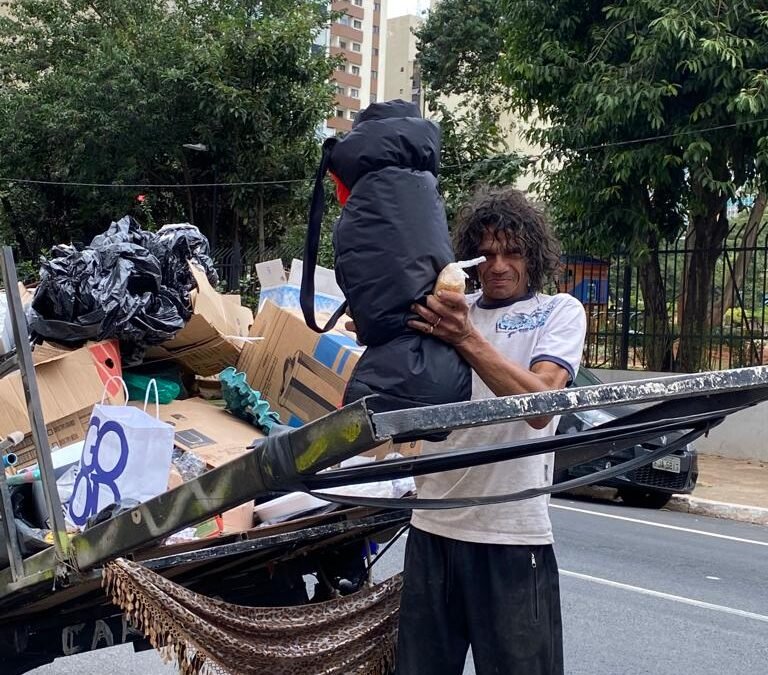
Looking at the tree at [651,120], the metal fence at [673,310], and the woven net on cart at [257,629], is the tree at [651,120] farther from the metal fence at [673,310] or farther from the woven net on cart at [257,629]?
the woven net on cart at [257,629]

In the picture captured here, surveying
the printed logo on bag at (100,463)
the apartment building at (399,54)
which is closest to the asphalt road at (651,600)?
the printed logo on bag at (100,463)

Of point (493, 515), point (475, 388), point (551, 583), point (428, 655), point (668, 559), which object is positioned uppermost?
point (475, 388)

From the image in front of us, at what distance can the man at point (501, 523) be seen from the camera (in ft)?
7.36

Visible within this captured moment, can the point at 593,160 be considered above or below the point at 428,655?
above

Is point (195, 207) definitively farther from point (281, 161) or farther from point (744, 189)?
point (744, 189)

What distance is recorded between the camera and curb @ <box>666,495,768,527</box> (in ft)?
30.8

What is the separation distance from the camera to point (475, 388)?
2.37 metres

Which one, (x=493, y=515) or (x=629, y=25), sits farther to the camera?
(x=629, y=25)

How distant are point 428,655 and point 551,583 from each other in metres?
0.37

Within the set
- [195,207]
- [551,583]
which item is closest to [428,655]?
[551,583]

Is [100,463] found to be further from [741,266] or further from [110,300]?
[741,266]

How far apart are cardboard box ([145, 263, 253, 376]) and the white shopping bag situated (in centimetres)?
119

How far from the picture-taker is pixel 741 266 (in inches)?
499

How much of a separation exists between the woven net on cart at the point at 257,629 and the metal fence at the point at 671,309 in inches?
397
